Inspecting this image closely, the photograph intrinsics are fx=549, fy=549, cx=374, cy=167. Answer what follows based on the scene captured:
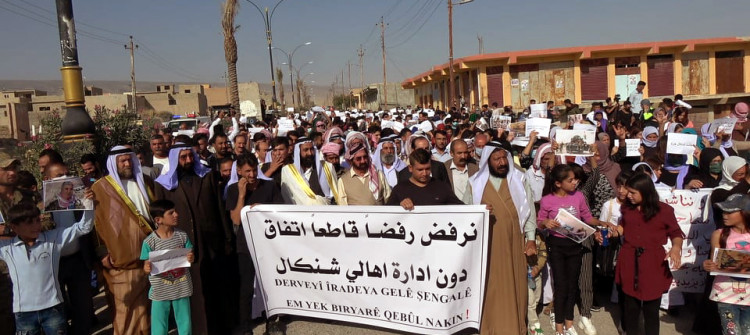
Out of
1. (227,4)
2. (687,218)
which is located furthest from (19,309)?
(227,4)

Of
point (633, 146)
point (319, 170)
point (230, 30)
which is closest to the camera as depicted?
point (319, 170)

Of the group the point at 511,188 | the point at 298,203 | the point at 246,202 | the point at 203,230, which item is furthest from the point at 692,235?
the point at 203,230

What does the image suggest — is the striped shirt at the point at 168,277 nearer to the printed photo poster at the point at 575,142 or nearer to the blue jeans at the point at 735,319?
the blue jeans at the point at 735,319

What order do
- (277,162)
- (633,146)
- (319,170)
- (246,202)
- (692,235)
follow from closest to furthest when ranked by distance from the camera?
(246,202) < (692,235) < (277,162) < (319,170) < (633,146)

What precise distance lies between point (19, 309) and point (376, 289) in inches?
105

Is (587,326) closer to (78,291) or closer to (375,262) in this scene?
(375,262)

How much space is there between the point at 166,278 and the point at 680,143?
5.59 metres

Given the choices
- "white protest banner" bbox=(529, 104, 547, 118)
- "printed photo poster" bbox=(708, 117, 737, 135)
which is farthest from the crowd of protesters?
"white protest banner" bbox=(529, 104, 547, 118)

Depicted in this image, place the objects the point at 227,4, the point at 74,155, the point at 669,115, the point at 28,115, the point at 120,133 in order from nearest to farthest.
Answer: the point at 74,155 → the point at 120,133 → the point at 669,115 → the point at 227,4 → the point at 28,115

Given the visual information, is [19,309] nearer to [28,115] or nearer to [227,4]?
[227,4]

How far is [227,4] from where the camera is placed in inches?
916

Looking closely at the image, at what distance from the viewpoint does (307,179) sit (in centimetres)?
559

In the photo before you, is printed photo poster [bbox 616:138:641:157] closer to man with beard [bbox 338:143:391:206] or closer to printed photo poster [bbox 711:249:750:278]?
printed photo poster [bbox 711:249:750:278]

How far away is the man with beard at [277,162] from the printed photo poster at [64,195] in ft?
5.45
